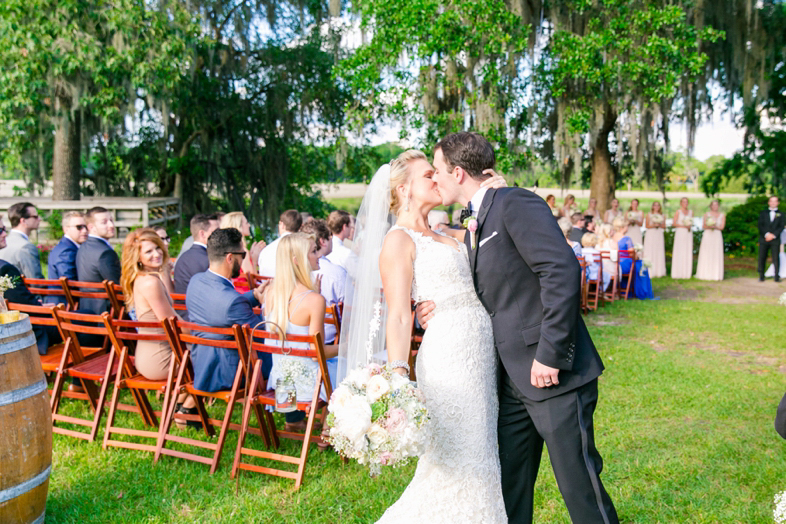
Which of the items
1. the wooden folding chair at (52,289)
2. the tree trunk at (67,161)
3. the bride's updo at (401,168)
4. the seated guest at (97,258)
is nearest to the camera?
the bride's updo at (401,168)

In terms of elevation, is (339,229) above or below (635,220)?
above

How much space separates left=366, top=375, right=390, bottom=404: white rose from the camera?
2377 millimetres

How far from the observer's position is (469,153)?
2697 millimetres

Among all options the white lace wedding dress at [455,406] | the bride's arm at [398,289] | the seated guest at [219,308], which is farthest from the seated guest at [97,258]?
the white lace wedding dress at [455,406]

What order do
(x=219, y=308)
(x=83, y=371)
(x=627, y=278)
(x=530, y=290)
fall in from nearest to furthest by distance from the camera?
1. (x=530, y=290)
2. (x=219, y=308)
3. (x=83, y=371)
4. (x=627, y=278)

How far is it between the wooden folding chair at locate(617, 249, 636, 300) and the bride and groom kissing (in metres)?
8.84

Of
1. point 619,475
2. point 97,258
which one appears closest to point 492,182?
point 619,475

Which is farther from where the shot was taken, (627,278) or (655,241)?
(655,241)

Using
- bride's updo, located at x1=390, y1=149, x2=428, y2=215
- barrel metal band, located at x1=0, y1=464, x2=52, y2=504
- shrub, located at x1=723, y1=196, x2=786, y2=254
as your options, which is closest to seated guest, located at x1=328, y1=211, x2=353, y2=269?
bride's updo, located at x1=390, y1=149, x2=428, y2=215

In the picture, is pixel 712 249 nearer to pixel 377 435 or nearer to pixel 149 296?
pixel 149 296

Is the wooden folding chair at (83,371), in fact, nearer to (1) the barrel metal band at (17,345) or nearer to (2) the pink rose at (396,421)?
(1) the barrel metal band at (17,345)

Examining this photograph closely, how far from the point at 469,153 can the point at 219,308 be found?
2.46 metres

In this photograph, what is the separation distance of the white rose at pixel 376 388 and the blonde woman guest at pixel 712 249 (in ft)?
44.2

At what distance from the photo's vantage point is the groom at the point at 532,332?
238cm
